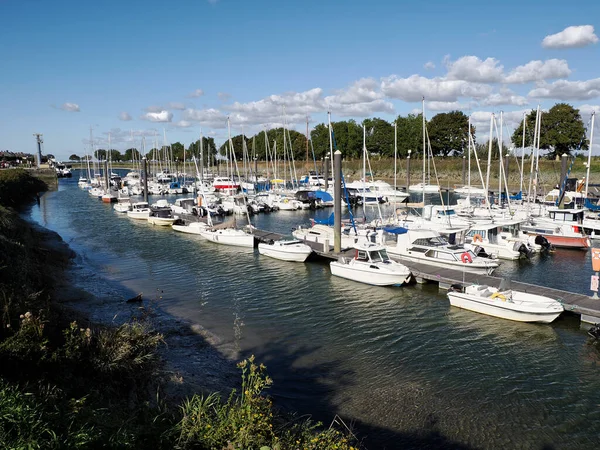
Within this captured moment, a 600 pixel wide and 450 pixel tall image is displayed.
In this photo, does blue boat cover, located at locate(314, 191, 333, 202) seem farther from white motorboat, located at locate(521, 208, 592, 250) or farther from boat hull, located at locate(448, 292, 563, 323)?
boat hull, located at locate(448, 292, 563, 323)

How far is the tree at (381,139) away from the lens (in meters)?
133

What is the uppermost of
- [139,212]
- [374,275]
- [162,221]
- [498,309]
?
[139,212]

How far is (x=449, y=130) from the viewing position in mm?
118938

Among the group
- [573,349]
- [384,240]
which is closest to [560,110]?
[384,240]

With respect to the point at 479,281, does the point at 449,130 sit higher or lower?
higher

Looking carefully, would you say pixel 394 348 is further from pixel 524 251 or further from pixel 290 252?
pixel 524 251

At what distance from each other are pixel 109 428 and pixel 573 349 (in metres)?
18.2

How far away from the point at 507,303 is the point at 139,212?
4697 centimetres

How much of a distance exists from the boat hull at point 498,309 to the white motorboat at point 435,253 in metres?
5.46

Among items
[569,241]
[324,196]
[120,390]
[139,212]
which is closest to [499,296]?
[120,390]

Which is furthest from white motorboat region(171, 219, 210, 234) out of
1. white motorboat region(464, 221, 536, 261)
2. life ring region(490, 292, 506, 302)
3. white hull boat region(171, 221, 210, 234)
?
life ring region(490, 292, 506, 302)

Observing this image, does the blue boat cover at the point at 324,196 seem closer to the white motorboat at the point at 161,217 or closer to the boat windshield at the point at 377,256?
the white motorboat at the point at 161,217

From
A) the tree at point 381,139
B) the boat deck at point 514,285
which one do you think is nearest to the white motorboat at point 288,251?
the boat deck at point 514,285

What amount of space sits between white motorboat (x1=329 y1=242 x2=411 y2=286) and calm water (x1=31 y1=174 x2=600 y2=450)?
72 centimetres
